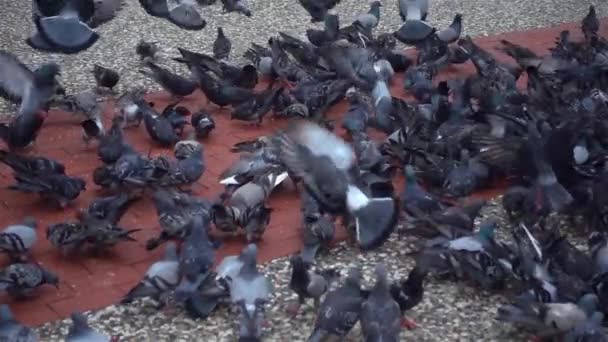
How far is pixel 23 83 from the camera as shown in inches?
265

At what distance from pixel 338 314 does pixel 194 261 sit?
825 millimetres

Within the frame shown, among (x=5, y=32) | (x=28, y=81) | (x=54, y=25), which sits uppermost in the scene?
(x=54, y=25)

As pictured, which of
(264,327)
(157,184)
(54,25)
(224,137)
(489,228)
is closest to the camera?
(264,327)

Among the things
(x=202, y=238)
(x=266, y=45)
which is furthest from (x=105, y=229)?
(x=266, y=45)

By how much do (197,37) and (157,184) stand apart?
4.33m

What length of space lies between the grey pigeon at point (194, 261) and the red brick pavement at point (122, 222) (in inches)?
17.3

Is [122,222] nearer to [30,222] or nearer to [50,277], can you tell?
[30,222]

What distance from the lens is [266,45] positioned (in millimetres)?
9578

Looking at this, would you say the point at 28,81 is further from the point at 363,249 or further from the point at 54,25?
the point at 363,249

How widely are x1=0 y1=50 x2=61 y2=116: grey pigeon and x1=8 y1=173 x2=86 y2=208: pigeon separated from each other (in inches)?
40.8

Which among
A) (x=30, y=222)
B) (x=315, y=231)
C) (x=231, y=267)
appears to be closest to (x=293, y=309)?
(x=231, y=267)

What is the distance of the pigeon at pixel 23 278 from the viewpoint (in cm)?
461

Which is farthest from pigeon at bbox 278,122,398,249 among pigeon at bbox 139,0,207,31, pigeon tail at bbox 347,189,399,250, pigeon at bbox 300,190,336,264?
pigeon at bbox 139,0,207,31

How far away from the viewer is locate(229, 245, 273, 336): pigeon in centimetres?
422
